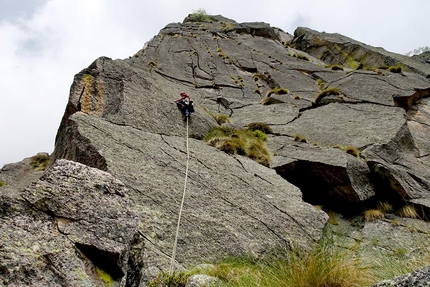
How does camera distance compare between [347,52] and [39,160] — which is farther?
[347,52]

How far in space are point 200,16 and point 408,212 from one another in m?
39.7

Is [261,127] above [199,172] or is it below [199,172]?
above

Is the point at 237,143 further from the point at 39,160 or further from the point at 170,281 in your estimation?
the point at 39,160

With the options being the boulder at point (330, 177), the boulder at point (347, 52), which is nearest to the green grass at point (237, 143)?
the boulder at point (330, 177)

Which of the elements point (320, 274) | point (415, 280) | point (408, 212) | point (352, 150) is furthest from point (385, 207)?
point (415, 280)

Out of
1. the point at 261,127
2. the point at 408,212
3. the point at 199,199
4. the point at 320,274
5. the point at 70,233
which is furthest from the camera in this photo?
the point at 261,127

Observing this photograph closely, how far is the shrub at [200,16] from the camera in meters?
46.2

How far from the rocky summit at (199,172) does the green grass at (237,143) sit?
14 cm

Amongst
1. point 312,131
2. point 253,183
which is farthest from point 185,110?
point 312,131

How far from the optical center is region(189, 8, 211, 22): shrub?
46.2 metres

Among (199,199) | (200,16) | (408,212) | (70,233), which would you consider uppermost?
(200,16)

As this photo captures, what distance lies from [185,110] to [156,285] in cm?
987

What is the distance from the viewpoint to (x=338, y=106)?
19.4 metres

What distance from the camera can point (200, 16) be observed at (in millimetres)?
46750
